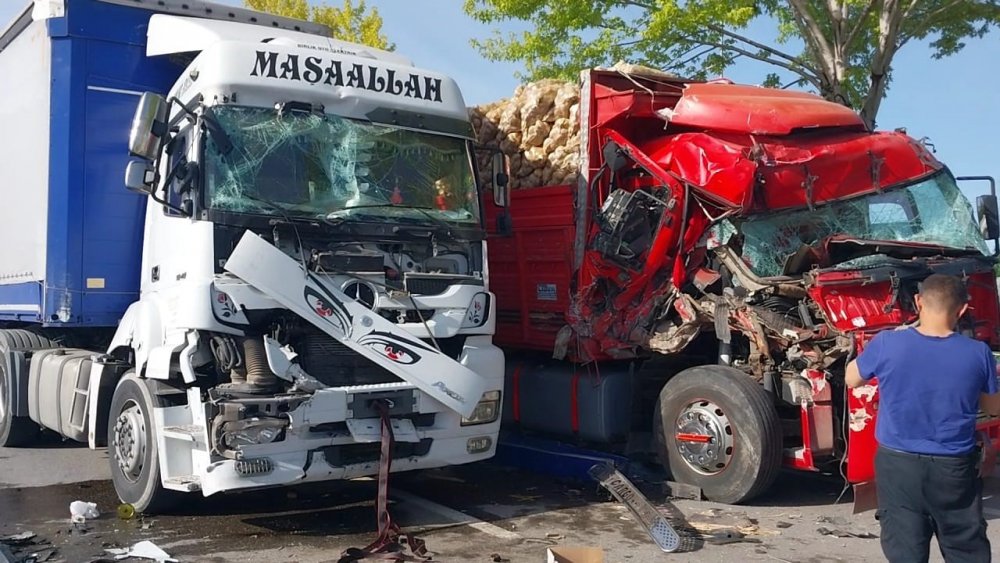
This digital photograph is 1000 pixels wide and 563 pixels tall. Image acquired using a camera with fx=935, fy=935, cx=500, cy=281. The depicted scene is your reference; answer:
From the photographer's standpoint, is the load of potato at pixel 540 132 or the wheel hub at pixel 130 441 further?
the load of potato at pixel 540 132

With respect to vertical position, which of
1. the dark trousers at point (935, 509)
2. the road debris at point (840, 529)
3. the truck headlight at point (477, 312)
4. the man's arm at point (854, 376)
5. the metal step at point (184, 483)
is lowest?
the road debris at point (840, 529)

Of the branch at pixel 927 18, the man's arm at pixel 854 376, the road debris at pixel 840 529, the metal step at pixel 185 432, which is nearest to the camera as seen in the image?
the man's arm at pixel 854 376

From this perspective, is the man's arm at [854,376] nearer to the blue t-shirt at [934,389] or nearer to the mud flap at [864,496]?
the blue t-shirt at [934,389]

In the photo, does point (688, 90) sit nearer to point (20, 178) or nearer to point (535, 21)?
point (20, 178)

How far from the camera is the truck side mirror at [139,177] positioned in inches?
245

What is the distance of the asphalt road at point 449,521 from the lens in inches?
231

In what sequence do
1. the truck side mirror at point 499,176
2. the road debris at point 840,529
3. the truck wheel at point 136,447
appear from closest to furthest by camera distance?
the road debris at point 840,529 < the truck wheel at point 136,447 < the truck side mirror at point 499,176

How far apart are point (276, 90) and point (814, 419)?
4456 mm

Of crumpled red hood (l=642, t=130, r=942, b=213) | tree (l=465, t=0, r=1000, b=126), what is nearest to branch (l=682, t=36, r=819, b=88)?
tree (l=465, t=0, r=1000, b=126)

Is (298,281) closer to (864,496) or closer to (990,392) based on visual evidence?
(990,392)

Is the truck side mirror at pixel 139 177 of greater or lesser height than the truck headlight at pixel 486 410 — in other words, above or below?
above

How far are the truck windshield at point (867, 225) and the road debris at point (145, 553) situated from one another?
4.62 metres

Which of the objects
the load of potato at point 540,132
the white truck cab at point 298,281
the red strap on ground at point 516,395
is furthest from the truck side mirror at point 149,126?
the red strap on ground at point 516,395

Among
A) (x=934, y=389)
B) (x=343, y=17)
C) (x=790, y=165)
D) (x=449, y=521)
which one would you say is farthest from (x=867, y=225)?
(x=343, y=17)
